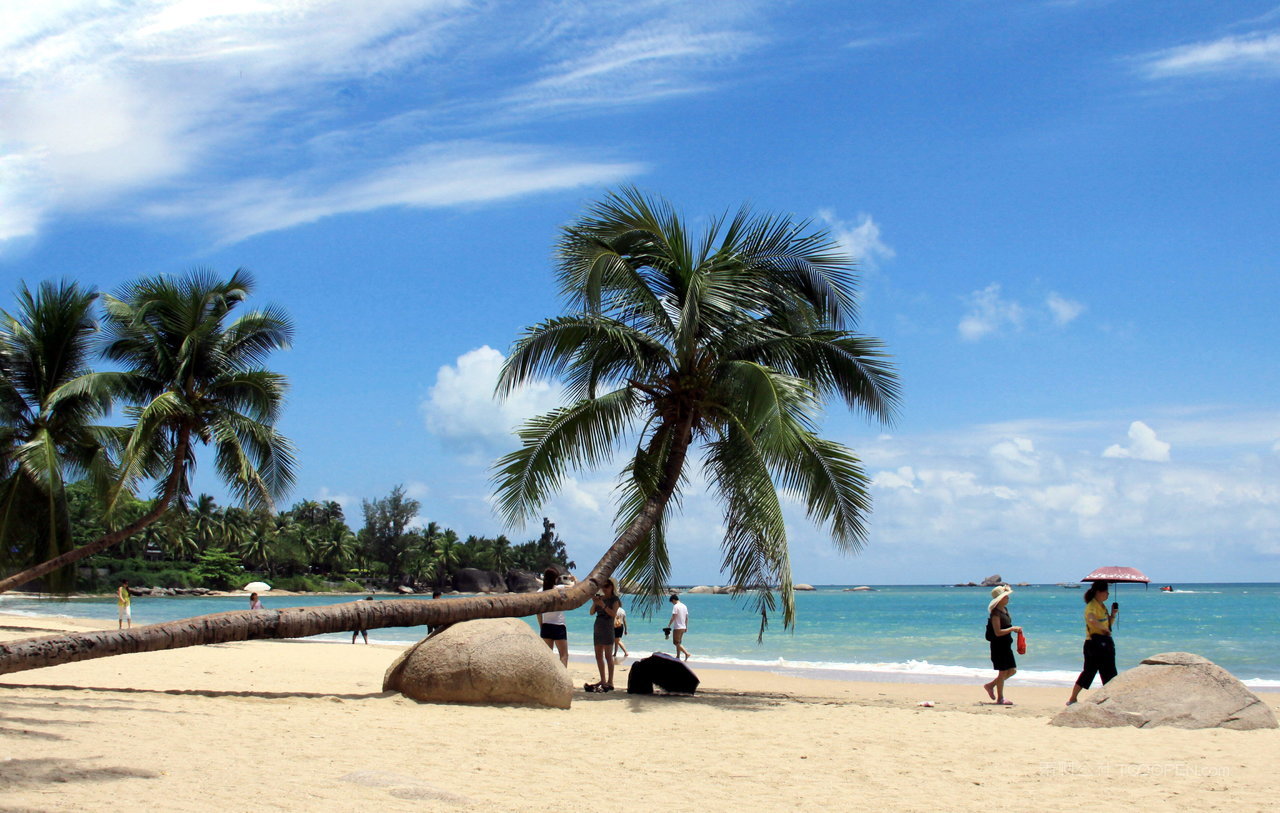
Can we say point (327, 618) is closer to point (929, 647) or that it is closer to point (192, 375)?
point (192, 375)

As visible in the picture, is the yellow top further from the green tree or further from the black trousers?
the green tree

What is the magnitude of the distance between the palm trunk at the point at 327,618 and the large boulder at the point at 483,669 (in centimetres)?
51

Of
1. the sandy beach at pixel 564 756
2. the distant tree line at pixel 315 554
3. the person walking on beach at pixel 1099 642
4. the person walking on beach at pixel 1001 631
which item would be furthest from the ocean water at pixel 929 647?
the distant tree line at pixel 315 554

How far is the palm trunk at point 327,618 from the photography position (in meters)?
8.16

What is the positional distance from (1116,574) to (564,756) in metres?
9.29

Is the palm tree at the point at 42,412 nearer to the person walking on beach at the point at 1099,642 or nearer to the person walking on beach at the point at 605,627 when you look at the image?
the person walking on beach at the point at 605,627

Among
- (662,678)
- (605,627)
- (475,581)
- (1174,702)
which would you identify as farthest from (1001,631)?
(475,581)

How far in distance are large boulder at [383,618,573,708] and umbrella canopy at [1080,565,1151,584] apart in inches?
297

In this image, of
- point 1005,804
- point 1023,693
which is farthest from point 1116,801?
point 1023,693

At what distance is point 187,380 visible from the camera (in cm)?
1800

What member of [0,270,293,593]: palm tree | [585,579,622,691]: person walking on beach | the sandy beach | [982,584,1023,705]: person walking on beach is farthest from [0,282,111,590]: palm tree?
[982,584,1023,705]: person walking on beach

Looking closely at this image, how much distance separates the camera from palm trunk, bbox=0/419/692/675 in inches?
321

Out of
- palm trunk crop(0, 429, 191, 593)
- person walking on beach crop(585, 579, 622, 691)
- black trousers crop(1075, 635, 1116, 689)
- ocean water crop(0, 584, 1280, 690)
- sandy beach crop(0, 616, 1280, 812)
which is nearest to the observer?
sandy beach crop(0, 616, 1280, 812)

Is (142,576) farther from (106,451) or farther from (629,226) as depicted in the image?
(629,226)
